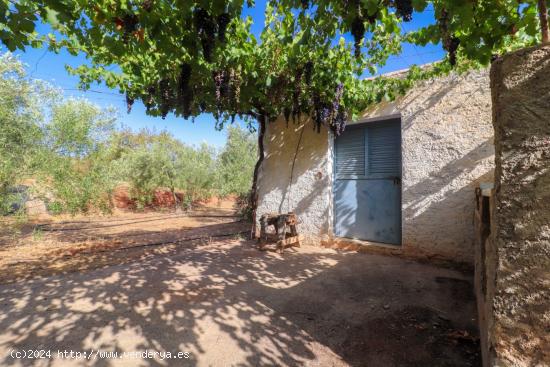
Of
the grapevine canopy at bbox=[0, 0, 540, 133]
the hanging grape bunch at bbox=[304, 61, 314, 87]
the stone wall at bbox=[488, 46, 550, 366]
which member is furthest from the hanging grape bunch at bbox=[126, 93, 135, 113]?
the stone wall at bbox=[488, 46, 550, 366]

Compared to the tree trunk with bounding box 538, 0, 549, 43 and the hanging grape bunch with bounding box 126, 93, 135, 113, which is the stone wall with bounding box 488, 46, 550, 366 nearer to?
the tree trunk with bounding box 538, 0, 549, 43

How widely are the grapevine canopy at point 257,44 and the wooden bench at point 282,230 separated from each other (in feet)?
7.42

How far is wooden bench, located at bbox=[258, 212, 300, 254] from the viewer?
5727mm

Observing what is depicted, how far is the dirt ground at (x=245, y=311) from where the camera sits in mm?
2223

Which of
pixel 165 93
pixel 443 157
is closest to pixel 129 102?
pixel 165 93

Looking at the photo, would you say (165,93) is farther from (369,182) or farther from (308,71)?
(369,182)

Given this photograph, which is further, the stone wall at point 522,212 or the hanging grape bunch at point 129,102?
the hanging grape bunch at point 129,102

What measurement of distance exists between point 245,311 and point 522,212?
2630 mm

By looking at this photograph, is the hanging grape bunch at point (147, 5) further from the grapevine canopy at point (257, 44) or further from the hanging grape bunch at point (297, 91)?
the hanging grape bunch at point (297, 91)

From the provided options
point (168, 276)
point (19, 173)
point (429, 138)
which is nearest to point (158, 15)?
point (168, 276)

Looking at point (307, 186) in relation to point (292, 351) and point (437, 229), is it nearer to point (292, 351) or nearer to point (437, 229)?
point (437, 229)

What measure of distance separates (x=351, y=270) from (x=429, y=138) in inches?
108

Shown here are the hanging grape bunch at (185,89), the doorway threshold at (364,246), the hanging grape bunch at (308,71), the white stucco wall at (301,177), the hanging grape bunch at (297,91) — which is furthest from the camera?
the white stucco wall at (301,177)

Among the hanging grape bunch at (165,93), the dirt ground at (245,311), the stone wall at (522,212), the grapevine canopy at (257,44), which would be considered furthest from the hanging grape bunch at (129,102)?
the stone wall at (522,212)
